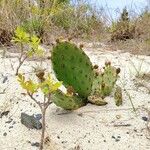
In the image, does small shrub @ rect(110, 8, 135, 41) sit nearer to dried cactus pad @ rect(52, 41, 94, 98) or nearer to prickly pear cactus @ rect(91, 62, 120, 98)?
prickly pear cactus @ rect(91, 62, 120, 98)

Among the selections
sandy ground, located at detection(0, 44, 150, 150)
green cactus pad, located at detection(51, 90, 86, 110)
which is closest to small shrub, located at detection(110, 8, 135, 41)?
sandy ground, located at detection(0, 44, 150, 150)

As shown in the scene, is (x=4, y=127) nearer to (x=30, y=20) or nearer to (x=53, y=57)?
(x=53, y=57)

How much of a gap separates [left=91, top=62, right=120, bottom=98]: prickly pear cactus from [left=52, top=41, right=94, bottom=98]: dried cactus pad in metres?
0.15

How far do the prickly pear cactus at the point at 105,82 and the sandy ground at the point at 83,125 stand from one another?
6 cm

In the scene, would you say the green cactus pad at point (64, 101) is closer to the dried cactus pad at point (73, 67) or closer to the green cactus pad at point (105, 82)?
the dried cactus pad at point (73, 67)

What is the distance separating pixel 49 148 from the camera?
2.52 meters

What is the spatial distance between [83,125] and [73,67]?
0.32 meters

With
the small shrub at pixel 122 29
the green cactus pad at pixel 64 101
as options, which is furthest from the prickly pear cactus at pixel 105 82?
the small shrub at pixel 122 29

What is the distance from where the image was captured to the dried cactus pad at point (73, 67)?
9.00ft

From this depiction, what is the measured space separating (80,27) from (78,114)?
2.94 m

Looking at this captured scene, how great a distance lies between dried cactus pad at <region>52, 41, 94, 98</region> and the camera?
274cm

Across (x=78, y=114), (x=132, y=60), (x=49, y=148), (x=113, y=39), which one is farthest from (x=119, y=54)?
(x=49, y=148)

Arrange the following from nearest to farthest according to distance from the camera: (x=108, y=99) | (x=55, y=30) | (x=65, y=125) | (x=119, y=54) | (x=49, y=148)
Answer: (x=49, y=148) < (x=65, y=125) < (x=108, y=99) < (x=119, y=54) < (x=55, y=30)

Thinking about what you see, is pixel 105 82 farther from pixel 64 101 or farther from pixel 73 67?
pixel 64 101
